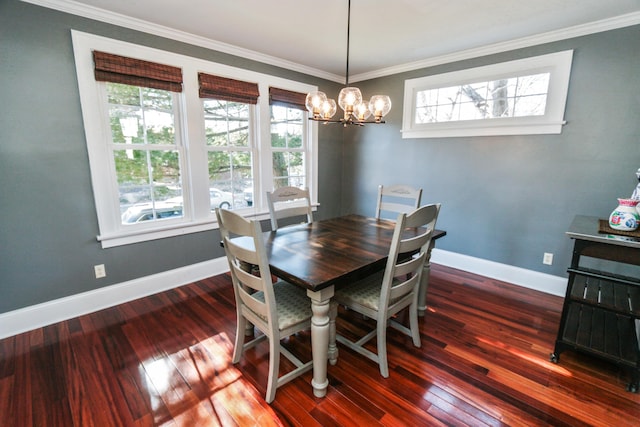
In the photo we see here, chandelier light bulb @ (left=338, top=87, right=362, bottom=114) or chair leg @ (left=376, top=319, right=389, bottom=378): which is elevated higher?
chandelier light bulb @ (left=338, top=87, right=362, bottom=114)

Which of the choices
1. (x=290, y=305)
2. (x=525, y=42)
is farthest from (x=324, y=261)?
(x=525, y=42)

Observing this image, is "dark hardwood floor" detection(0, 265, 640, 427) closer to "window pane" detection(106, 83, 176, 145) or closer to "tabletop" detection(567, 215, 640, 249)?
"tabletop" detection(567, 215, 640, 249)

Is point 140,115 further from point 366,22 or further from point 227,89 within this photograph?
point 366,22

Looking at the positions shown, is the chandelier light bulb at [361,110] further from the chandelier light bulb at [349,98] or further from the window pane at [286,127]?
Result: the window pane at [286,127]

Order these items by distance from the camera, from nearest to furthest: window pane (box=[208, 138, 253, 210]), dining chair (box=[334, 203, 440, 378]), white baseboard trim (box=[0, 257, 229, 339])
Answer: dining chair (box=[334, 203, 440, 378]) < white baseboard trim (box=[0, 257, 229, 339]) < window pane (box=[208, 138, 253, 210])

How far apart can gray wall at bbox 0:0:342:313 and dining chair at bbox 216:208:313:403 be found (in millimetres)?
1535

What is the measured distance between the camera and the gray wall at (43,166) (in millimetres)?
1995

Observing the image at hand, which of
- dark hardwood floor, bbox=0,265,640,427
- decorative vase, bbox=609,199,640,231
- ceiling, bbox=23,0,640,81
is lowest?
dark hardwood floor, bbox=0,265,640,427

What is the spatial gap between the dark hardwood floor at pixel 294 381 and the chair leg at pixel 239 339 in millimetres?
59

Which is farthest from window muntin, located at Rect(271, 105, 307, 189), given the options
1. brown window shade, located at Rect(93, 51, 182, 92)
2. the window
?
brown window shade, located at Rect(93, 51, 182, 92)

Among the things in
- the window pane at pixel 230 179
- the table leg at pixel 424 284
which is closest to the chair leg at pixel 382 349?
the table leg at pixel 424 284

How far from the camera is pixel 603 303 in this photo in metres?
1.69

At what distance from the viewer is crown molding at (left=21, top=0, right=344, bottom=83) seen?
209 centimetres

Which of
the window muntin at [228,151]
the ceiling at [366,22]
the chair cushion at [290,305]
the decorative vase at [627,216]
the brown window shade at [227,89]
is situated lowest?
the chair cushion at [290,305]
